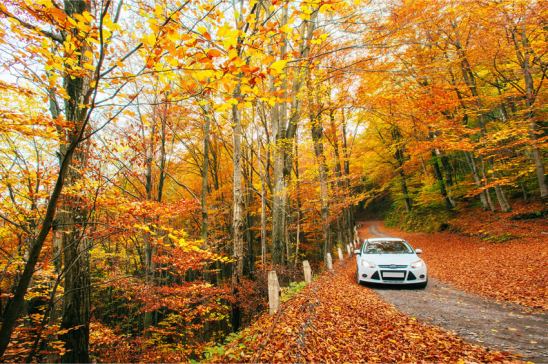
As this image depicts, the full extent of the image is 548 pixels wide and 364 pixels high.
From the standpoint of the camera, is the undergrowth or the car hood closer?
the car hood

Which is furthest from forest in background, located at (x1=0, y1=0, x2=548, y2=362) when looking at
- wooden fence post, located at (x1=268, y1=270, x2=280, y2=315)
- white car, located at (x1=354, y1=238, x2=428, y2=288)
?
white car, located at (x1=354, y1=238, x2=428, y2=288)

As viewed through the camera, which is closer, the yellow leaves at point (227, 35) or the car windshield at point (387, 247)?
the yellow leaves at point (227, 35)

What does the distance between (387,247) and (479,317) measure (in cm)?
343

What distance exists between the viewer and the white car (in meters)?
7.07

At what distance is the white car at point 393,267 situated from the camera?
7070 mm

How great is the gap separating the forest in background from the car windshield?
305 centimetres

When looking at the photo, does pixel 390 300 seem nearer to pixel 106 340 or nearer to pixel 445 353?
pixel 445 353

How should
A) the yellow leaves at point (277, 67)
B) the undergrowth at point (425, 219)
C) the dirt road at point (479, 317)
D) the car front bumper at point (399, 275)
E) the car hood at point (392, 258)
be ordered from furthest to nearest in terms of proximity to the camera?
the undergrowth at point (425, 219)
the car hood at point (392, 258)
the car front bumper at point (399, 275)
the dirt road at point (479, 317)
the yellow leaves at point (277, 67)

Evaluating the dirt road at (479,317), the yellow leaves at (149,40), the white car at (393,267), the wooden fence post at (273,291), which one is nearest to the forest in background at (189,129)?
the yellow leaves at (149,40)

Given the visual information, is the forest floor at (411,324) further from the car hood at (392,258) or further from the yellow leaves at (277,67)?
the yellow leaves at (277,67)

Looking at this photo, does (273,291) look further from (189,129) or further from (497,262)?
(189,129)

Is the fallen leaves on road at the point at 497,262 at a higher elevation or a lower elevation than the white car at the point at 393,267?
lower

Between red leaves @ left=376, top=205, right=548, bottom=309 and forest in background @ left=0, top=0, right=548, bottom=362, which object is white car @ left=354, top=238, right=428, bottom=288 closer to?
red leaves @ left=376, top=205, right=548, bottom=309

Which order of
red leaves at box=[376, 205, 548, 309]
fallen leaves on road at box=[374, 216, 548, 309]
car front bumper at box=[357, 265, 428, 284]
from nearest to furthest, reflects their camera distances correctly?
fallen leaves on road at box=[374, 216, 548, 309]
red leaves at box=[376, 205, 548, 309]
car front bumper at box=[357, 265, 428, 284]
